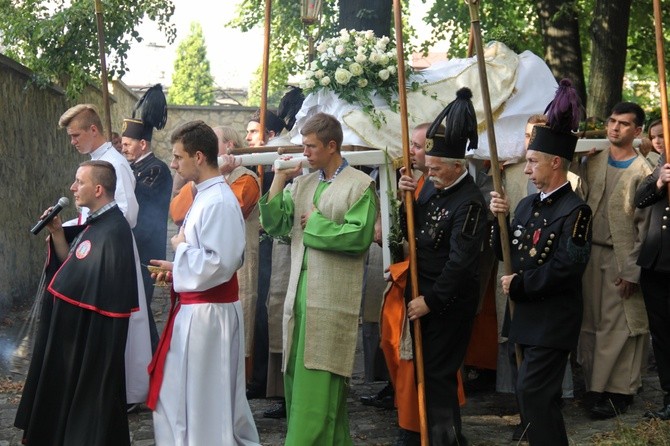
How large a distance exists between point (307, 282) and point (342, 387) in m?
0.64

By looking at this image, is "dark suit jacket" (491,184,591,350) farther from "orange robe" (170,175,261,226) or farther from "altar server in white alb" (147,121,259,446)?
"orange robe" (170,175,261,226)

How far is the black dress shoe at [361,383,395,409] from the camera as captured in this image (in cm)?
795

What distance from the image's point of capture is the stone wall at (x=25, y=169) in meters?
12.1

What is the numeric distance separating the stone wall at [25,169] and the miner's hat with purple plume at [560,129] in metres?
7.27

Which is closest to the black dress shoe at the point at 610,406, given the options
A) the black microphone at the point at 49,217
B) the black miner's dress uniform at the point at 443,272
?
the black miner's dress uniform at the point at 443,272

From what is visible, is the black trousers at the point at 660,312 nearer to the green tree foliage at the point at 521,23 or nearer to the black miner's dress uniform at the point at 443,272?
the black miner's dress uniform at the point at 443,272

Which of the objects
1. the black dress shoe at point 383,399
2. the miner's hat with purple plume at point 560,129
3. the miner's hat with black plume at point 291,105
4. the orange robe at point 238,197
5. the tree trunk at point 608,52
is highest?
the tree trunk at point 608,52

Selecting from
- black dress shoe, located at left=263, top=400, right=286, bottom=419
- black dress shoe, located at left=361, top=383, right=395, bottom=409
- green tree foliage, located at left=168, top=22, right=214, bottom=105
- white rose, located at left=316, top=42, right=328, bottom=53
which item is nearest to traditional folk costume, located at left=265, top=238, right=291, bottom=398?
black dress shoe, located at left=263, top=400, right=286, bottom=419

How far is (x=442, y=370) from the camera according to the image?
650 centimetres

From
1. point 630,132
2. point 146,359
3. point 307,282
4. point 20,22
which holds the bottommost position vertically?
point 146,359

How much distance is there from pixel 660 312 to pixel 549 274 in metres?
1.85

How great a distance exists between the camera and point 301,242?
6.68 metres

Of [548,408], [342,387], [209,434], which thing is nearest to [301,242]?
[342,387]

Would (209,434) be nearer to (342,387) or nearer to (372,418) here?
(342,387)
